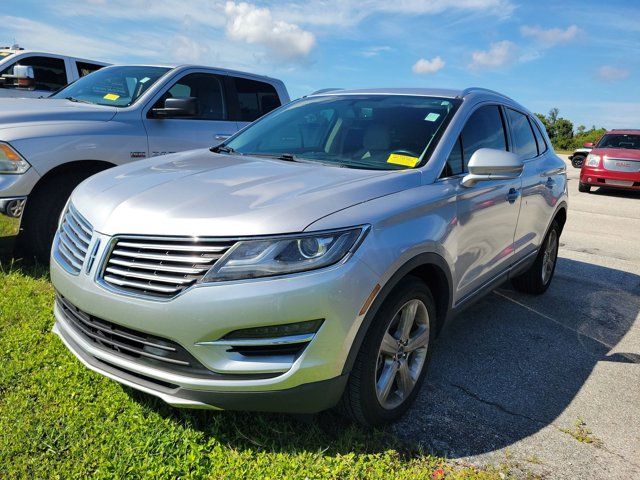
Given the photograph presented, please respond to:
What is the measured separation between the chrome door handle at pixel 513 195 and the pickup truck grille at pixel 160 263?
7.67 feet

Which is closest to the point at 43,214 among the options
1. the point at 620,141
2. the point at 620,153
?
the point at 620,153

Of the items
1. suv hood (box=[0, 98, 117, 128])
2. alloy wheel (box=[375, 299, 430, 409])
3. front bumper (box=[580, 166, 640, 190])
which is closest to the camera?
alloy wheel (box=[375, 299, 430, 409])

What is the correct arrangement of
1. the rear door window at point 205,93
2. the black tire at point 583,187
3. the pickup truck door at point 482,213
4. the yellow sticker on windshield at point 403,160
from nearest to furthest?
the yellow sticker on windshield at point 403,160 < the pickup truck door at point 482,213 < the rear door window at point 205,93 < the black tire at point 583,187

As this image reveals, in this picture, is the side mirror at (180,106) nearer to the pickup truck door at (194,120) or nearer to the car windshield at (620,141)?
the pickup truck door at (194,120)

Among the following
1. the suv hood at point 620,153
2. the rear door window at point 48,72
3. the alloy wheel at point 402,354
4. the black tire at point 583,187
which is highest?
the rear door window at point 48,72

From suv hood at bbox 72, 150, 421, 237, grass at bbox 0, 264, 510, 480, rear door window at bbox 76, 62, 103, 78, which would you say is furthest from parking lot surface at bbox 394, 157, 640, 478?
rear door window at bbox 76, 62, 103, 78

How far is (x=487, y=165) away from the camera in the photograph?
305 cm

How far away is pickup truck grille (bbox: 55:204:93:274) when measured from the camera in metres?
2.46

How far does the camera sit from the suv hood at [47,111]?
4.32m

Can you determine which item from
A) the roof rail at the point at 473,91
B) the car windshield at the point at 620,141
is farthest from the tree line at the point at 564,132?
the roof rail at the point at 473,91

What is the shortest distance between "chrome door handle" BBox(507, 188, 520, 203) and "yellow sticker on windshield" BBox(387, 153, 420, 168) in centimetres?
104

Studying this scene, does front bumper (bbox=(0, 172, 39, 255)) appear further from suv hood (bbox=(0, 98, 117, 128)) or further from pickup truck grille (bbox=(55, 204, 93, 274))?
pickup truck grille (bbox=(55, 204, 93, 274))

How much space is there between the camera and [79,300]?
238cm

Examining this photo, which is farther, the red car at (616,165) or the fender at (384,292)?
the red car at (616,165)
